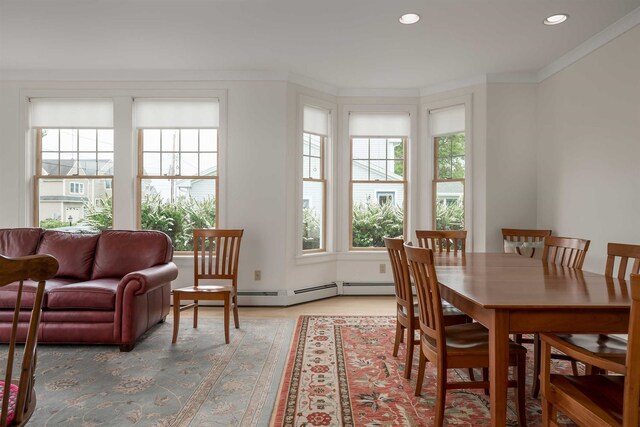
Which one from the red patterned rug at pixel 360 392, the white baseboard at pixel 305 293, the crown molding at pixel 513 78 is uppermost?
the crown molding at pixel 513 78

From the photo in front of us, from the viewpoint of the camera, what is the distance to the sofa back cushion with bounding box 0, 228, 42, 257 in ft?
12.6

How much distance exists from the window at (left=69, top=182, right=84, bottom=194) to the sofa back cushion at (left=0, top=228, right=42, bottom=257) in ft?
3.30

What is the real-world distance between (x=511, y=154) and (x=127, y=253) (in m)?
4.32

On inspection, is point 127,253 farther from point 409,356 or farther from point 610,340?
point 610,340

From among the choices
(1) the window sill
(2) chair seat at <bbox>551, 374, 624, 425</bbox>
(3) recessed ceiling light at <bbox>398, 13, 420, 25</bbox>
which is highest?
(3) recessed ceiling light at <bbox>398, 13, 420, 25</bbox>

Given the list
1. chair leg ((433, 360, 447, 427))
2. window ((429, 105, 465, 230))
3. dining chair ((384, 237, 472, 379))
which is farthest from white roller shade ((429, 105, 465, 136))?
chair leg ((433, 360, 447, 427))

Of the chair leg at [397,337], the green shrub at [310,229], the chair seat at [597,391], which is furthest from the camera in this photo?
the green shrub at [310,229]

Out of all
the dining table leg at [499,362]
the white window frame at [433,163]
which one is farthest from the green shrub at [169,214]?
the dining table leg at [499,362]

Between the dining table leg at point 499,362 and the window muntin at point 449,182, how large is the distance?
348 centimetres

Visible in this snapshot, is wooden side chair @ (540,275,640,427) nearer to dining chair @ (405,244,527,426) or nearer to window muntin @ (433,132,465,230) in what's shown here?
dining chair @ (405,244,527,426)

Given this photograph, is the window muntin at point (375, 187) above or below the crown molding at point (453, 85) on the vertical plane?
below

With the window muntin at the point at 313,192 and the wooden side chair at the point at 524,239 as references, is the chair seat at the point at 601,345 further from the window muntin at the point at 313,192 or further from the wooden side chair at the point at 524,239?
the window muntin at the point at 313,192

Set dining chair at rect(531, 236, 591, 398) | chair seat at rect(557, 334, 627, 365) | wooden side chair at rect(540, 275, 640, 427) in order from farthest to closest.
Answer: dining chair at rect(531, 236, 591, 398) → chair seat at rect(557, 334, 627, 365) → wooden side chair at rect(540, 275, 640, 427)

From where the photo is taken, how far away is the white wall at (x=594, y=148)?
332cm
